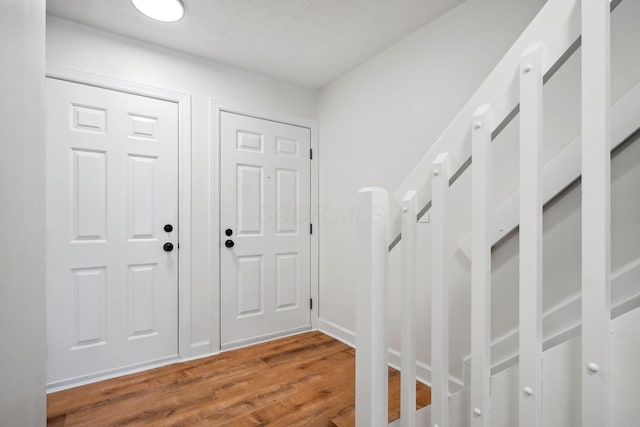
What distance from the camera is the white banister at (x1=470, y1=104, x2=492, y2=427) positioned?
0.71 meters

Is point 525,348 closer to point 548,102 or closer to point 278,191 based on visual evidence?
point 548,102

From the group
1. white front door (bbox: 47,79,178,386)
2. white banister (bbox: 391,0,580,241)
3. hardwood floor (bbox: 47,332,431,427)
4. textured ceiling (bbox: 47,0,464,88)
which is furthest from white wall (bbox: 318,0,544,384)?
white front door (bbox: 47,79,178,386)

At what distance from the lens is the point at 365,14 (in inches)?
73.8

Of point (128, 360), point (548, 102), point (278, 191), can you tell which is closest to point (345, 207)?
point (278, 191)

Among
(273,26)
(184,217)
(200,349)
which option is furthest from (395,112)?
(200,349)

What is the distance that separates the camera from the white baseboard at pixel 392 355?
69.6 inches

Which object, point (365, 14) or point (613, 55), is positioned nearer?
point (613, 55)

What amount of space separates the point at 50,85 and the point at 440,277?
2533 mm

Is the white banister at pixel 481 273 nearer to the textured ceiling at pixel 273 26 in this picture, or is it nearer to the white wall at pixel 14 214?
the white wall at pixel 14 214

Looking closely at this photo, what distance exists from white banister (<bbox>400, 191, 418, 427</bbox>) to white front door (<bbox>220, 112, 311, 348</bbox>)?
6.21 ft

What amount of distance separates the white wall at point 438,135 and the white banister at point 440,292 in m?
0.86

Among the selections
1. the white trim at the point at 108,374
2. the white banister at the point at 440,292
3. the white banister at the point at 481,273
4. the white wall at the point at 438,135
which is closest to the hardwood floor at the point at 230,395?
the white trim at the point at 108,374

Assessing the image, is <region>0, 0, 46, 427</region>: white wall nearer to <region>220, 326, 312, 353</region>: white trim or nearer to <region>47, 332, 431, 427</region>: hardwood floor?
<region>47, 332, 431, 427</region>: hardwood floor

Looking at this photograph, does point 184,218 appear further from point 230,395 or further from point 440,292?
point 440,292
